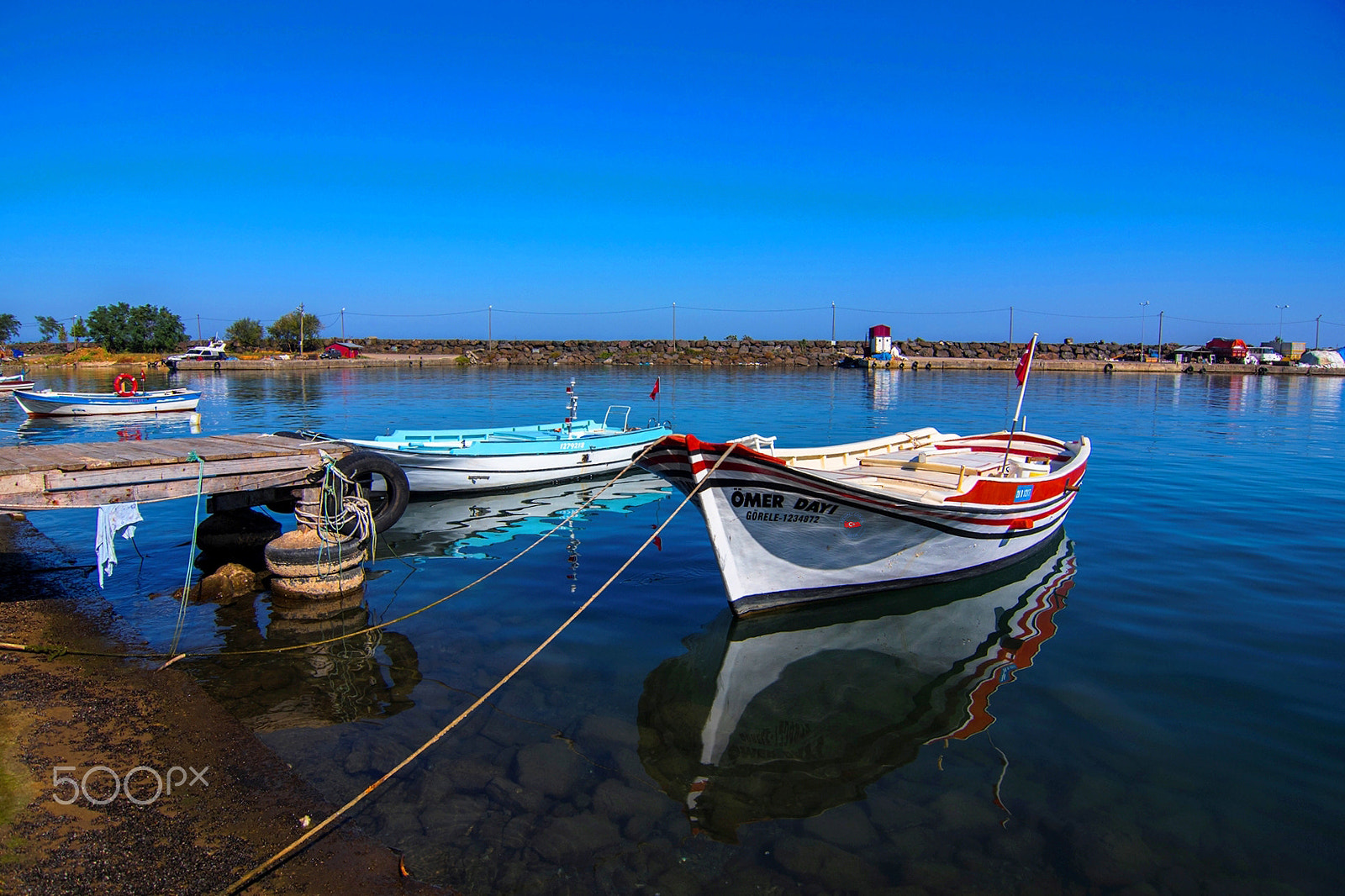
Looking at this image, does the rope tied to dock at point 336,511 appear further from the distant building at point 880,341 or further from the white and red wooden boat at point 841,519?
the distant building at point 880,341

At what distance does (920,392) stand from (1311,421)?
22.5 metres

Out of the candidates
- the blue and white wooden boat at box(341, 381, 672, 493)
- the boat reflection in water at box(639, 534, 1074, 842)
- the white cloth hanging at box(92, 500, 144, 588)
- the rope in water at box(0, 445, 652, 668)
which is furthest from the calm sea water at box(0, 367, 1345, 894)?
the blue and white wooden boat at box(341, 381, 672, 493)

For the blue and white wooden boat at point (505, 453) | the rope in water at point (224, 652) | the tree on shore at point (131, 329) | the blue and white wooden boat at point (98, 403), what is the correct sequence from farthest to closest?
the tree on shore at point (131, 329), the blue and white wooden boat at point (98, 403), the blue and white wooden boat at point (505, 453), the rope in water at point (224, 652)

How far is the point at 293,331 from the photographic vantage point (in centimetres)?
8788

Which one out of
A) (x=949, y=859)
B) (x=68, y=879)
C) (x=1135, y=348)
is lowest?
(x=949, y=859)

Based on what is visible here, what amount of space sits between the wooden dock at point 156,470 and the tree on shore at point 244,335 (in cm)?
8808

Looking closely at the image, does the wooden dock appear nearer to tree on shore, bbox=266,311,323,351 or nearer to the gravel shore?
the gravel shore

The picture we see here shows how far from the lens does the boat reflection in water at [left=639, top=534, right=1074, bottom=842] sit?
617cm

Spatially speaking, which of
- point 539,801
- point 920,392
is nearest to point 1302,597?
point 539,801

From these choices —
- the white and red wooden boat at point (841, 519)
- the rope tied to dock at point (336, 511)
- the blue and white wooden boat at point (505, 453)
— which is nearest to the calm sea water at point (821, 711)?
the white and red wooden boat at point (841, 519)

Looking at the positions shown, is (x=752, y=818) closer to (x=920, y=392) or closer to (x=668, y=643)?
(x=668, y=643)

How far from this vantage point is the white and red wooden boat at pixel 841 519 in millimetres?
8844

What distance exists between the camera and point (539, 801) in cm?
569

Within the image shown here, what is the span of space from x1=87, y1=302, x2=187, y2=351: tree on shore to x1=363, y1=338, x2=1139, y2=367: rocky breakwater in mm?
22183
